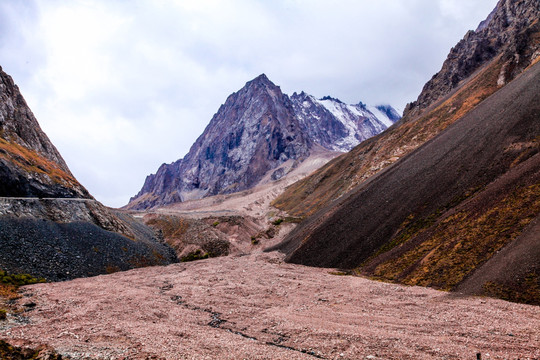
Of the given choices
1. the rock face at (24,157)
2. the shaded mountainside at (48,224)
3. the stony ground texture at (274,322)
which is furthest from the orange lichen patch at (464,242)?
the rock face at (24,157)

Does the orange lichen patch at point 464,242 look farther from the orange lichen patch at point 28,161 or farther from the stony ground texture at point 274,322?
the orange lichen patch at point 28,161

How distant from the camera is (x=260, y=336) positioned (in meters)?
19.3

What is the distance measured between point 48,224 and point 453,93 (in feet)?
385

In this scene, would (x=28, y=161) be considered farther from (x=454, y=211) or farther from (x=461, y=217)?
(x=461, y=217)

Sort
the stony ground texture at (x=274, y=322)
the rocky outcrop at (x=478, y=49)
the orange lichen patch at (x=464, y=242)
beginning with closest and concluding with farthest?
1. the stony ground texture at (x=274, y=322)
2. the orange lichen patch at (x=464, y=242)
3. the rocky outcrop at (x=478, y=49)

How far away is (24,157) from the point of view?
53.2 meters

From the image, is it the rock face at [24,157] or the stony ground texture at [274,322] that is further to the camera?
the rock face at [24,157]

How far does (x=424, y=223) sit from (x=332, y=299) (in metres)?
18.5

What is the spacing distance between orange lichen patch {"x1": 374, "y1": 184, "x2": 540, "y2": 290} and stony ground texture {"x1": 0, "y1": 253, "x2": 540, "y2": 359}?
287 cm

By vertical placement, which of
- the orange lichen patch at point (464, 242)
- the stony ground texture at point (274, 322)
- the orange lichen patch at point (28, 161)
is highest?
the orange lichen patch at point (28, 161)

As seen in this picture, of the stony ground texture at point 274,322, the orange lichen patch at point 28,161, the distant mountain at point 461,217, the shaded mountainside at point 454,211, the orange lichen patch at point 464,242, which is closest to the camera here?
the stony ground texture at point 274,322

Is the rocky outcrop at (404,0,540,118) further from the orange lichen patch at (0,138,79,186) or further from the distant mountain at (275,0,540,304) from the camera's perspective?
the orange lichen patch at (0,138,79,186)

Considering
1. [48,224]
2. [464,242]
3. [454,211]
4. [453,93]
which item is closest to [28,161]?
[48,224]

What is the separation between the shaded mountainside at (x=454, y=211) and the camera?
27734mm
